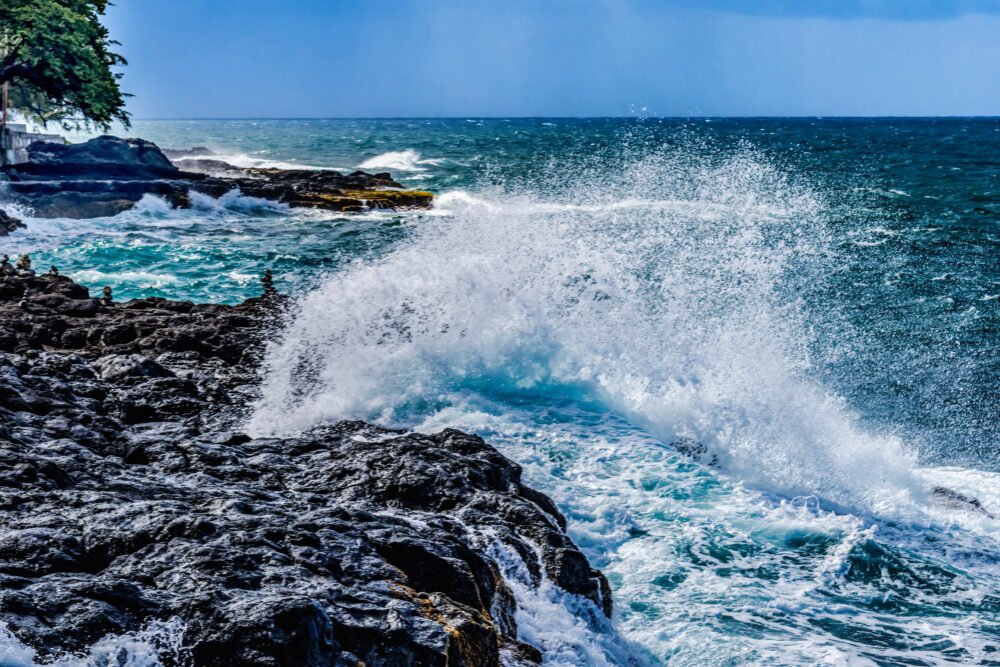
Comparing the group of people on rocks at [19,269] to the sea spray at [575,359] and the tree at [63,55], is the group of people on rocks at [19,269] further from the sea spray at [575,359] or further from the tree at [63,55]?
the tree at [63,55]

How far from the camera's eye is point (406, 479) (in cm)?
667

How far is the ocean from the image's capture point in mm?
6852

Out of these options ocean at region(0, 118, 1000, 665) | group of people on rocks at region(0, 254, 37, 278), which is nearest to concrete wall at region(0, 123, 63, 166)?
ocean at region(0, 118, 1000, 665)

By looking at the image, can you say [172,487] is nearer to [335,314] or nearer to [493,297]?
[335,314]

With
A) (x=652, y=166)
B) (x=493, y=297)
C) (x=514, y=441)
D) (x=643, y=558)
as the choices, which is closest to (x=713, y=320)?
(x=493, y=297)

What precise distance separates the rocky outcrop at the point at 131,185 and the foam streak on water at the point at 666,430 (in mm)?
15391

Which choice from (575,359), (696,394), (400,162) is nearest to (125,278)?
(575,359)

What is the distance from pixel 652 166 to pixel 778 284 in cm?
3033

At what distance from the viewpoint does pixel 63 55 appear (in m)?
28.4

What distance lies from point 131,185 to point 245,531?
27365 mm

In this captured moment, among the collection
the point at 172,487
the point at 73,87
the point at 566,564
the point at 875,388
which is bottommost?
the point at 875,388

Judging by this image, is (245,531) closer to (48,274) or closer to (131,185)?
(48,274)

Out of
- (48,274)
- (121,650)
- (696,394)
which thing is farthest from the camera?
(48,274)

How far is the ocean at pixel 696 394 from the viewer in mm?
6852
